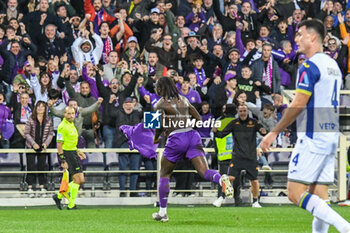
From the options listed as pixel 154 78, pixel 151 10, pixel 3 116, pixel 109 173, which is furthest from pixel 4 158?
pixel 151 10

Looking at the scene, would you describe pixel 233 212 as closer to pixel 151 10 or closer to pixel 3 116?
pixel 3 116

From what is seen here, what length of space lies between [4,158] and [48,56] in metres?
3.13

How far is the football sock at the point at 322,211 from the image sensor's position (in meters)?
7.23

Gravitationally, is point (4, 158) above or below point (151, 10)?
below

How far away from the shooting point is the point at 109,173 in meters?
18.7

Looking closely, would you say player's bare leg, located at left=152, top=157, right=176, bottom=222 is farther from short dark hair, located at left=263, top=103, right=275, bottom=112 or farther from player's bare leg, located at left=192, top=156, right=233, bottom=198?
short dark hair, located at left=263, top=103, right=275, bottom=112

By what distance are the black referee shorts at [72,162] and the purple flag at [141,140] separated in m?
1.19

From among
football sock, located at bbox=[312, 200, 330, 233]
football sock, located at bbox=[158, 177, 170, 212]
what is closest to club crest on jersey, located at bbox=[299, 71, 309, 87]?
football sock, located at bbox=[312, 200, 330, 233]

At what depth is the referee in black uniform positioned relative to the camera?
1709 cm

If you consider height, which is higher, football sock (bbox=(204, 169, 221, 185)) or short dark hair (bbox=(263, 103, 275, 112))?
short dark hair (bbox=(263, 103, 275, 112))

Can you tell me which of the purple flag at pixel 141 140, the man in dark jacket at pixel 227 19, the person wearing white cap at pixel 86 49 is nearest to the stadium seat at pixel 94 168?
the purple flag at pixel 141 140

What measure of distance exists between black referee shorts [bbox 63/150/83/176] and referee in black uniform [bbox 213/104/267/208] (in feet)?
10.6

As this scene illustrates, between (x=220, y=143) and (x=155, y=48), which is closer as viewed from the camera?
(x=220, y=143)

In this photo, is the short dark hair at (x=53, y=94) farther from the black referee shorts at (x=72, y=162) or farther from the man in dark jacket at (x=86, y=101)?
the black referee shorts at (x=72, y=162)
